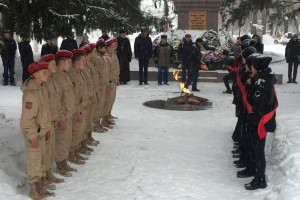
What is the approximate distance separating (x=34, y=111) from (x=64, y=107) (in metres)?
0.82

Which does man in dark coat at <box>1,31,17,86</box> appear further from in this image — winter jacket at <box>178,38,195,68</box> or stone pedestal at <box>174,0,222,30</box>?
stone pedestal at <box>174,0,222,30</box>

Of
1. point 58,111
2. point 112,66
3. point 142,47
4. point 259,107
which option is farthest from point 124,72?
point 259,107

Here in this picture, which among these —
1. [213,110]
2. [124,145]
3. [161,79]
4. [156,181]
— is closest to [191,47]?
[161,79]

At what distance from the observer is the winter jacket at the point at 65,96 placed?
503 centimetres

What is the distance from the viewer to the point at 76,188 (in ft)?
16.1

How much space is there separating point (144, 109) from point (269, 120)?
5492 mm

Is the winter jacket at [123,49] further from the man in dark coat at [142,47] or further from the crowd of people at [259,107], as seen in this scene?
the crowd of people at [259,107]

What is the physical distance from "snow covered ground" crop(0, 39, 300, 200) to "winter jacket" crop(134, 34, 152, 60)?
486 cm

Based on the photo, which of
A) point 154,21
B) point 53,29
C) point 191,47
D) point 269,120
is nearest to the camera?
point 269,120

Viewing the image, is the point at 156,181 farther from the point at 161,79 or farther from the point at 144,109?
the point at 161,79

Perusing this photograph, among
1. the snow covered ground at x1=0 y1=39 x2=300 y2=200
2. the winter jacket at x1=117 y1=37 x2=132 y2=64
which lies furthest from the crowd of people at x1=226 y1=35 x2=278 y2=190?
the winter jacket at x1=117 y1=37 x2=132 y2=64

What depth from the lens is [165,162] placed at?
5.95 metres

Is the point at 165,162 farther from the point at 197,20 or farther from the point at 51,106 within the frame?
the point at 197,20

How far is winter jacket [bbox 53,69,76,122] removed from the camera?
198 inches
